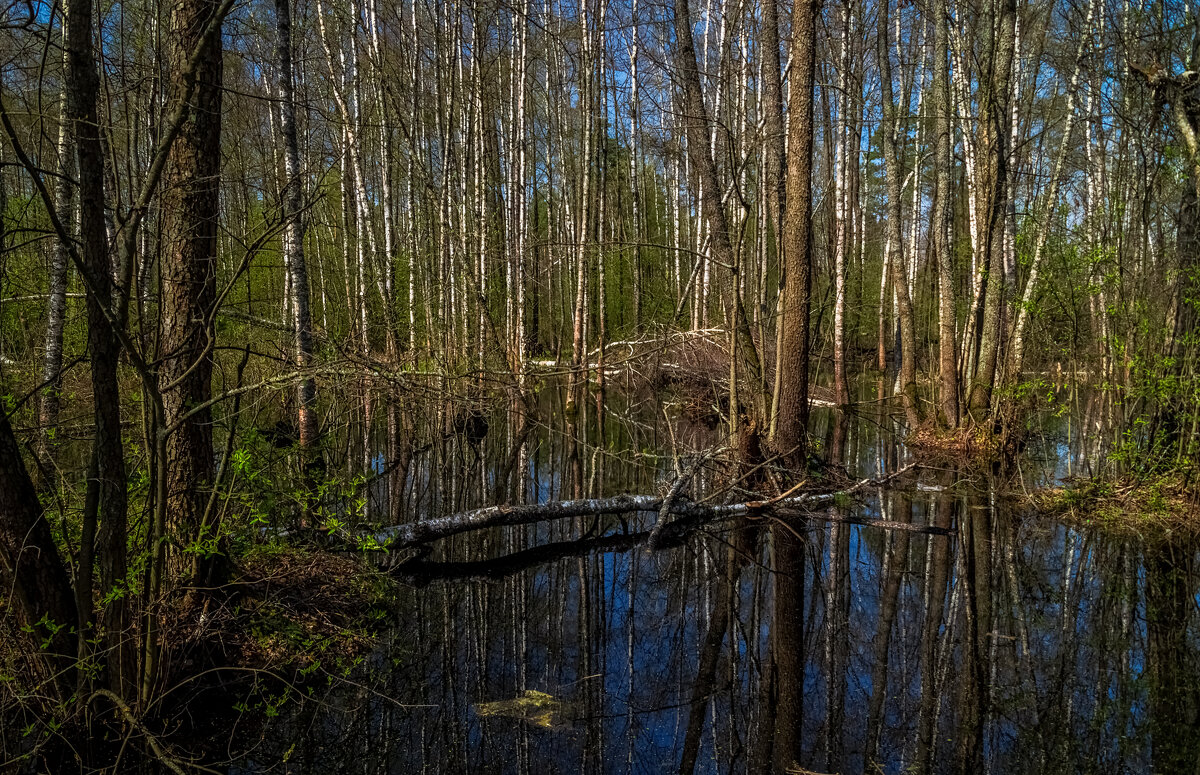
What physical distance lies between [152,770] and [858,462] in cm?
871

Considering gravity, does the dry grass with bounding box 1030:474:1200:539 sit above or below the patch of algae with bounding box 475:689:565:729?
above

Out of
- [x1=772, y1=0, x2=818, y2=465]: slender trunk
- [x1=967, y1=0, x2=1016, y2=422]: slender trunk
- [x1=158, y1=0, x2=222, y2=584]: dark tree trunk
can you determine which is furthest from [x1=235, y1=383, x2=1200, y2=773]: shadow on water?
[x1=967, y1=0, x2=1016, y2=422]: slender trunk

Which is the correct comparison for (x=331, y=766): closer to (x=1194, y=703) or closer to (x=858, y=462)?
(x=1194, y=703)

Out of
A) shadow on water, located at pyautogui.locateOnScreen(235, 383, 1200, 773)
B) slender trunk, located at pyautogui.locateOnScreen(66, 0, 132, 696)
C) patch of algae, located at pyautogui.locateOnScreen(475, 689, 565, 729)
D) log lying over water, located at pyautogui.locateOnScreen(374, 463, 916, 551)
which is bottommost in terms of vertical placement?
patch of algae, located at pyautogui.locateOnScreen(475, 689, 565, 729)

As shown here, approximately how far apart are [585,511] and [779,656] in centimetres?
264

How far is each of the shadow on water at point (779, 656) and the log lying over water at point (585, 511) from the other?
249 mm

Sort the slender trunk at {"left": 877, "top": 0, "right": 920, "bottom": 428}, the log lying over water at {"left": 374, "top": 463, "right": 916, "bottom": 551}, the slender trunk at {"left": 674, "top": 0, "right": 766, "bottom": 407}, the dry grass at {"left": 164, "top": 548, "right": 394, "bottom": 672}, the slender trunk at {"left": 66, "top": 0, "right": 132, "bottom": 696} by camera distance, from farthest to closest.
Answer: the slender trunk at {"left": 877, "top": 0, "right": 920, "bottom": 428}
the slender trunk at {"left": 674, "top": 0, "right": 766, "bottom": 407}
the log lying over water at {"left": 374, "top": 463, "right": 916, "bottom": 551}
the dry grass at {"left": 164, "top": 548, "right": 394, "bottom": 672}
the slender trunk at {"left": 66, "top": 0, "right": 132, "bottom": 696}

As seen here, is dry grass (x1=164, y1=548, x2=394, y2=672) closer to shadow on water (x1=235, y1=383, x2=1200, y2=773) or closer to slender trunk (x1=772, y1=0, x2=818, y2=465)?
shadow on water (x1=235, y1=383, x2=1200, y2=773)

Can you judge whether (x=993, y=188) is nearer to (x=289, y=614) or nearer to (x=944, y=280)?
(x=944, y=280)

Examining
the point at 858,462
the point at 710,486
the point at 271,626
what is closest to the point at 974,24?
the point at 858,462

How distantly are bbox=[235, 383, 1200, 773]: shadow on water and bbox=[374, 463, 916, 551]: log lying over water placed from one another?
0.82 ft

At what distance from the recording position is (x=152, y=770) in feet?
10.8

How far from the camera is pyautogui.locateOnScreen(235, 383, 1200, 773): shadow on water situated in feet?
A: 11.3

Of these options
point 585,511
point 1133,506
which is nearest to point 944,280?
point 1133,506
